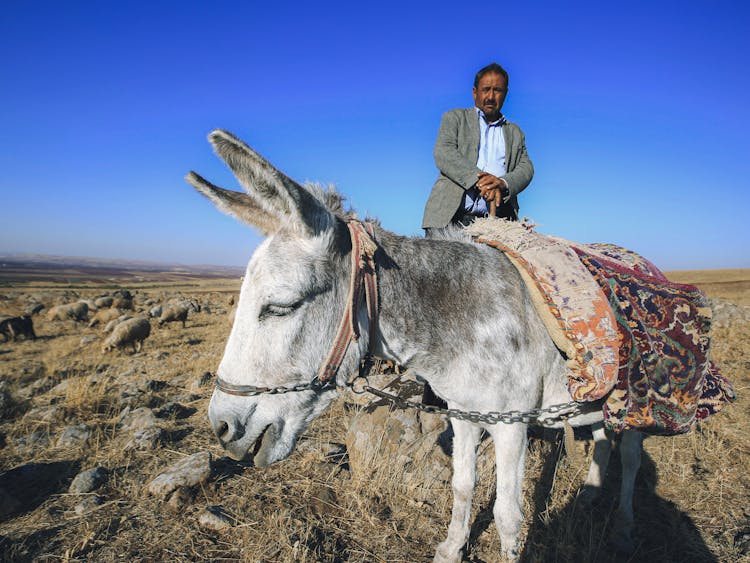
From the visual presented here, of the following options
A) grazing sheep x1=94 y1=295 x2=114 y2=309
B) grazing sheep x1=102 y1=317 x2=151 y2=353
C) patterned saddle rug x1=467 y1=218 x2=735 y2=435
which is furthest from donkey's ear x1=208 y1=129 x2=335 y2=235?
grazing sheep x1=94 y1=295 x2=114 y2=309

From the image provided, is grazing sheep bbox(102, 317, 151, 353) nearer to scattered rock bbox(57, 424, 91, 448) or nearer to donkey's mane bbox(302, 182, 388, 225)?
scattered rock bbox(57, 424, 91, 448)

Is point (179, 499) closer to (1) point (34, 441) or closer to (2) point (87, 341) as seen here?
(1) point (34, 441)

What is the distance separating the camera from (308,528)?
3117 millimetres

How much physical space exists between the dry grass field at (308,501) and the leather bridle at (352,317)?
5.58ft

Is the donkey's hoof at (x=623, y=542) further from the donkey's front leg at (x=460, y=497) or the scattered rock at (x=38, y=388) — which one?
the scattered rock at (x=38, y=388)

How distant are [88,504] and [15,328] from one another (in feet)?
53.9

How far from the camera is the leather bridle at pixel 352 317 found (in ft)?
6.30

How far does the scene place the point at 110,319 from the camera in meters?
18.2

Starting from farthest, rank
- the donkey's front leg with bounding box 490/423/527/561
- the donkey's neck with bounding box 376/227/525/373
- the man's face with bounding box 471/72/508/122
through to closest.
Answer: the man's face with bounding box 471/72/508/122
the donkey's front leg with bounding box 490/423/527/561
the donkey's neck with bounding box 376/227/525/373

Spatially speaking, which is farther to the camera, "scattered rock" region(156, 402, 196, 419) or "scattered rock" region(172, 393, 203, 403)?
"scattered rock" region(172, 393, 203, 403)

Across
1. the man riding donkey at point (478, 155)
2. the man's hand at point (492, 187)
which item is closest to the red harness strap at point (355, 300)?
the man riding donkey at point (478, 155)

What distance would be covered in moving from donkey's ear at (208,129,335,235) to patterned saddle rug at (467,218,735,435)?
1326mm

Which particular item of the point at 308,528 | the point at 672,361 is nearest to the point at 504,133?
the point at 672,361

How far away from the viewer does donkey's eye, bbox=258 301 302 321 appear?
187cm
